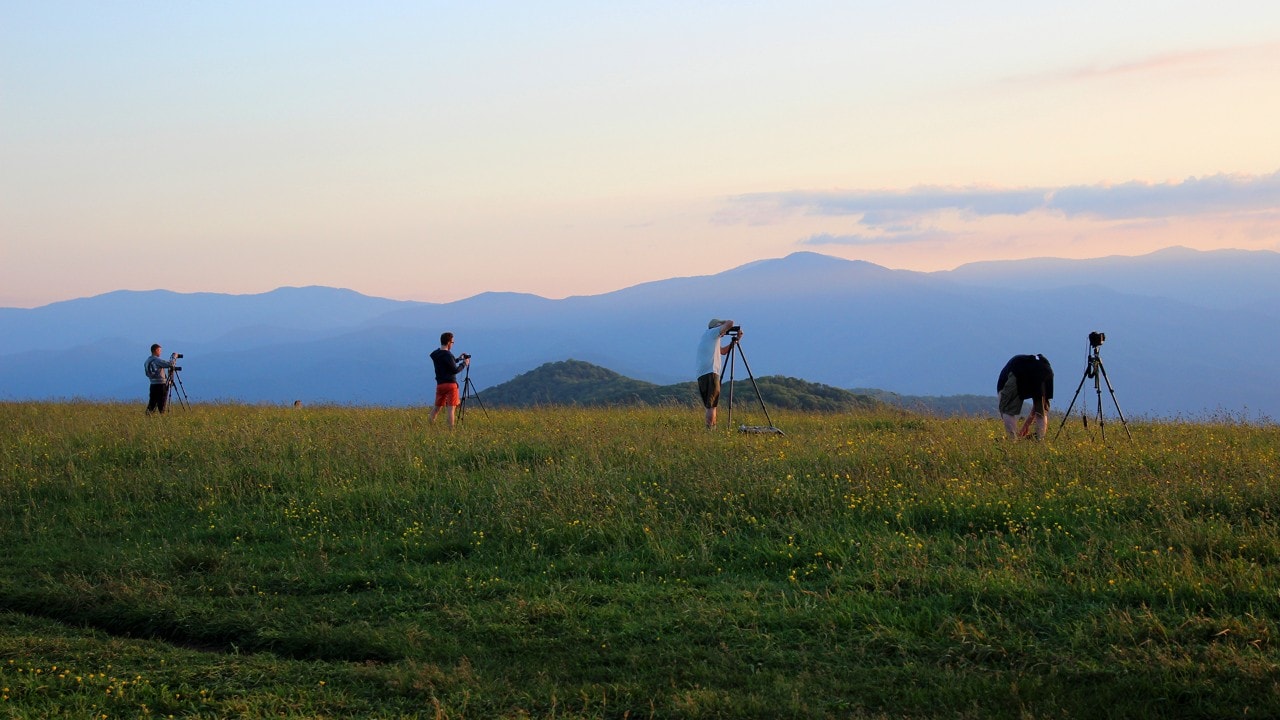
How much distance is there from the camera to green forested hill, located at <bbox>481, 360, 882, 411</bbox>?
40000 mm

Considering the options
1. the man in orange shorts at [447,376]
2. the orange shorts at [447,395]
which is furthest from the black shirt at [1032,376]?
the orange shorts at [447,395]

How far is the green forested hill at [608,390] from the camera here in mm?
40000

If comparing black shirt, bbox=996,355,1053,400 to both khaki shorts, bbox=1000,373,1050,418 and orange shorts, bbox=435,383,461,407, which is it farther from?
orange shorts, bbox=435,383,461,407

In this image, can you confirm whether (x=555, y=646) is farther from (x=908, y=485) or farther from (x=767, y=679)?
(x=908, y=485)

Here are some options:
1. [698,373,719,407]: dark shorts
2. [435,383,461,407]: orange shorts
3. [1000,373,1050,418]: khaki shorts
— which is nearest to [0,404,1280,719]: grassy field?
[1000,373,1050,418]: khaki shorts

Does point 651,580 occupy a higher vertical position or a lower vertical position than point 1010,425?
lower

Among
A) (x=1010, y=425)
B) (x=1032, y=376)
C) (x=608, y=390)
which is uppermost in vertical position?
(x=1032, y=376)

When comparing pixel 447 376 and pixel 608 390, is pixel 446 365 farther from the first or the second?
pixel 608 390

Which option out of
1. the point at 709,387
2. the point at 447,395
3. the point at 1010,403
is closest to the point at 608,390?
the point at 447,395

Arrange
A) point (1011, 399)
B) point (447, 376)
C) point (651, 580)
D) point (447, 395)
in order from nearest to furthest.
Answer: point (651, 580) → point (1011, 399) → point (447, 376) → point (447, 395)

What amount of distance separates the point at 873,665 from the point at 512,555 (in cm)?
392

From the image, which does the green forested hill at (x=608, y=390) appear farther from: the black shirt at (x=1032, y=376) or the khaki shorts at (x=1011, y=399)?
the black shirt at (x=1032, y=376)

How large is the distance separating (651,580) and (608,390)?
58216mm

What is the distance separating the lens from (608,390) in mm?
66000
